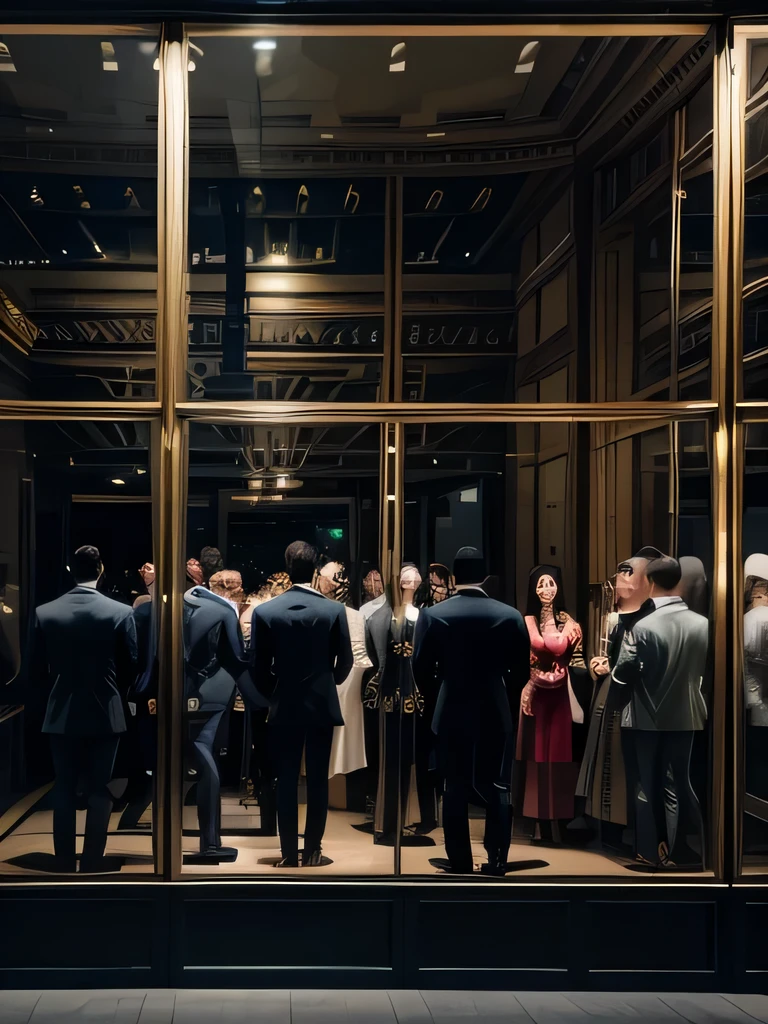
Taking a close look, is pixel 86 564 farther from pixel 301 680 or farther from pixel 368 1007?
pixel 368 1007

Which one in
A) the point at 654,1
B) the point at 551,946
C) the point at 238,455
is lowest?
the point at 551,946

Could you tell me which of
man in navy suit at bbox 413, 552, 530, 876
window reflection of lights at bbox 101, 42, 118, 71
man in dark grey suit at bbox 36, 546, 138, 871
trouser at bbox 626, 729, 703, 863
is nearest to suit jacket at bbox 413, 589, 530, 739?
man in navy suit at bbox 413, 552, 530, 876

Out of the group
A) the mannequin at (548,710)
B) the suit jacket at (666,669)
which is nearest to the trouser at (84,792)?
the mannequin at (548,710)

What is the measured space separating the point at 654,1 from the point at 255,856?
5.29 meters

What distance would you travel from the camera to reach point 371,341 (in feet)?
16.0

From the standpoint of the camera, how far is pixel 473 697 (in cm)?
483

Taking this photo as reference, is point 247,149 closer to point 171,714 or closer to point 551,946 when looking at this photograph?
point 171,714

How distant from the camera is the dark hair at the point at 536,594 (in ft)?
15.6

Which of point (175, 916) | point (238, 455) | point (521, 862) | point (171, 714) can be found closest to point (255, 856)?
point (175, 916)

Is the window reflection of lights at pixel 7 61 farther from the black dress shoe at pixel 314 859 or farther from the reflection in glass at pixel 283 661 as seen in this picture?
the black dress shoe at pixel 314 859

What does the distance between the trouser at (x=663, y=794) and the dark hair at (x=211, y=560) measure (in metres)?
2.51

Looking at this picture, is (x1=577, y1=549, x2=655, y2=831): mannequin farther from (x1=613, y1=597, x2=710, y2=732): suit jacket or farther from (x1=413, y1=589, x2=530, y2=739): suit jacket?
(x1=413, y1=589, x2=530, y2=739): suit jacket

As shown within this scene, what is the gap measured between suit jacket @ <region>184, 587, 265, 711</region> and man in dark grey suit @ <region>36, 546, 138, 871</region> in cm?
33

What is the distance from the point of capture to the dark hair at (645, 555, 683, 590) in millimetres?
4816
